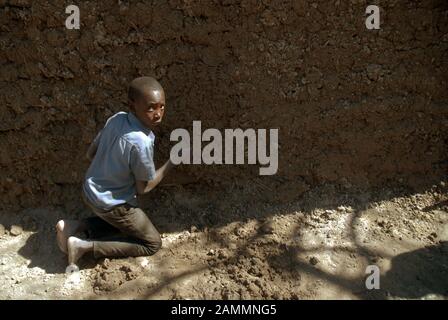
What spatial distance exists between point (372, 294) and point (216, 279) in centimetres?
76

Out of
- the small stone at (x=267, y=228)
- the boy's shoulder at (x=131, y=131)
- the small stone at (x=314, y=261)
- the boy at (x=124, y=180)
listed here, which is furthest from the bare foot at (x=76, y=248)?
the small stone at (x=314, y=261)

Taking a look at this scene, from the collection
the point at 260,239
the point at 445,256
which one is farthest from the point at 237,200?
the point at 445,256

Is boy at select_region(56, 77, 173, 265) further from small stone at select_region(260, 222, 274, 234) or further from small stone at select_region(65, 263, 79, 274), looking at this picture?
small stone at select_region(260, 222, 274, 234)

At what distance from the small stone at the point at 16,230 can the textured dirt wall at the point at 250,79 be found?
0.29 meters

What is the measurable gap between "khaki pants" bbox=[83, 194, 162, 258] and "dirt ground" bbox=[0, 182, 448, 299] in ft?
0.16

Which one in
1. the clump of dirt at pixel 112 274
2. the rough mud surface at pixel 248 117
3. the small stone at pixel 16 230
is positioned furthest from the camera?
the small stone at pixel 16 230

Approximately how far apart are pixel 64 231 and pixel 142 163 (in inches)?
23.6

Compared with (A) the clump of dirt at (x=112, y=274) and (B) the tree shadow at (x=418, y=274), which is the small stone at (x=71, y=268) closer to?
(A) the clump of dirt at (x=112, y=274)

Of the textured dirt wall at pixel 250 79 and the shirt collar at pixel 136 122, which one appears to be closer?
the shirt collar at pixel 136 122

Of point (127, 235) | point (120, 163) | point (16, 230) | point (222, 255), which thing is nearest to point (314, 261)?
Result: point (222, 255)

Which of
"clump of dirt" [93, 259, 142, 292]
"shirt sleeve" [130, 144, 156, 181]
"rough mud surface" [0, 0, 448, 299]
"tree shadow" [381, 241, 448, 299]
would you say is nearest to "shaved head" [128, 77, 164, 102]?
"shirt sleeve" [130, 144, 156, 181]

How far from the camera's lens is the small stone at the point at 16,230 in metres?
2.96

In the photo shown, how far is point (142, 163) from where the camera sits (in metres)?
2.53

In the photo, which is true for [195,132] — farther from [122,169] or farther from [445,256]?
[445,256]
